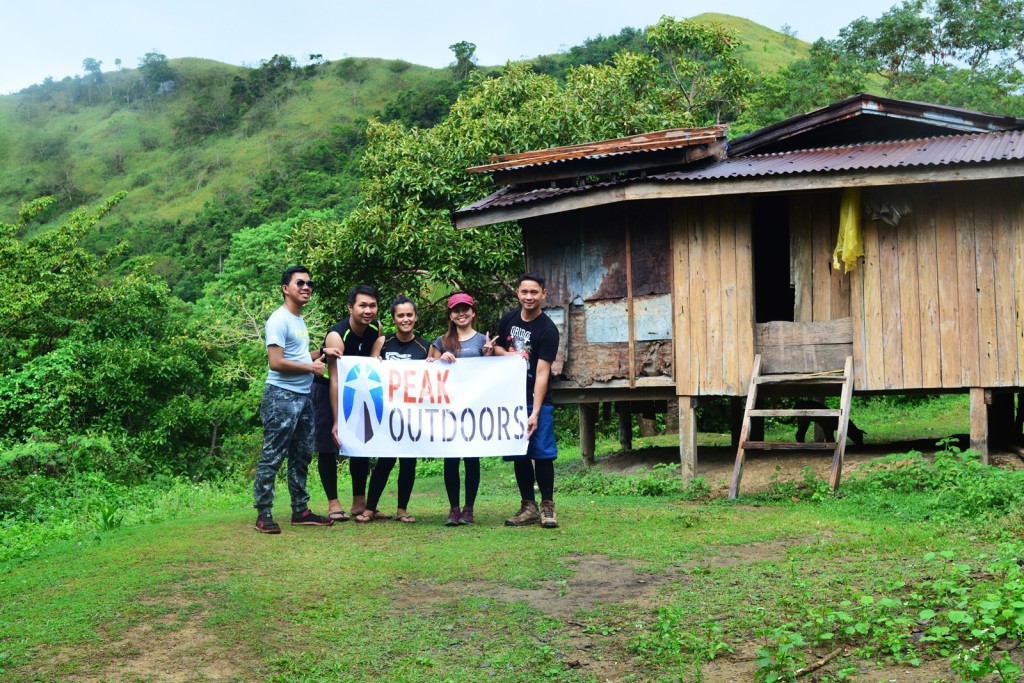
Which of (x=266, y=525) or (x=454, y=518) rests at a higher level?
(x=266, y=525)

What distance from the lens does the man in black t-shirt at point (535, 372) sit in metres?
8.02

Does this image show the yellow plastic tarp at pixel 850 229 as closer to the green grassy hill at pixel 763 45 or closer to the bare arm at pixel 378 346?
the bare arm at pixel 378 346

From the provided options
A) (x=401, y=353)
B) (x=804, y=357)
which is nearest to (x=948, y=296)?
(x=804, y=357)

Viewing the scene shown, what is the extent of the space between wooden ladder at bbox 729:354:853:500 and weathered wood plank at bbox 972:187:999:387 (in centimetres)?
137

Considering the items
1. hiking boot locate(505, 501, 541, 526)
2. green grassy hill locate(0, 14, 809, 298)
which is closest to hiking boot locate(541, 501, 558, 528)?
hiking boot locate(505, 501, 541, 526)

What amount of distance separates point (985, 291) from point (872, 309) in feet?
3.82

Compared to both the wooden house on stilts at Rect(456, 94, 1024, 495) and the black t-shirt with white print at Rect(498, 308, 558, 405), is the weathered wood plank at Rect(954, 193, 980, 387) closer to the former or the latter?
the wooden house on stilts at Rect(456, 94, 1024, 495)

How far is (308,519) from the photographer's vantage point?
8367 mm

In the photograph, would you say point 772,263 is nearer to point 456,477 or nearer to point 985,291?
point 985,291

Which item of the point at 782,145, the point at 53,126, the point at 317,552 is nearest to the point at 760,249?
the point at 782,145

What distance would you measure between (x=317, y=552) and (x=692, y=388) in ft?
20.2

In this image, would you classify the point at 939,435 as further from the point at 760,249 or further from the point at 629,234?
the point at 629,234

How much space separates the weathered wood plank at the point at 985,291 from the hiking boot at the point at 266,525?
765cm

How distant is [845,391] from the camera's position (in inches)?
443
